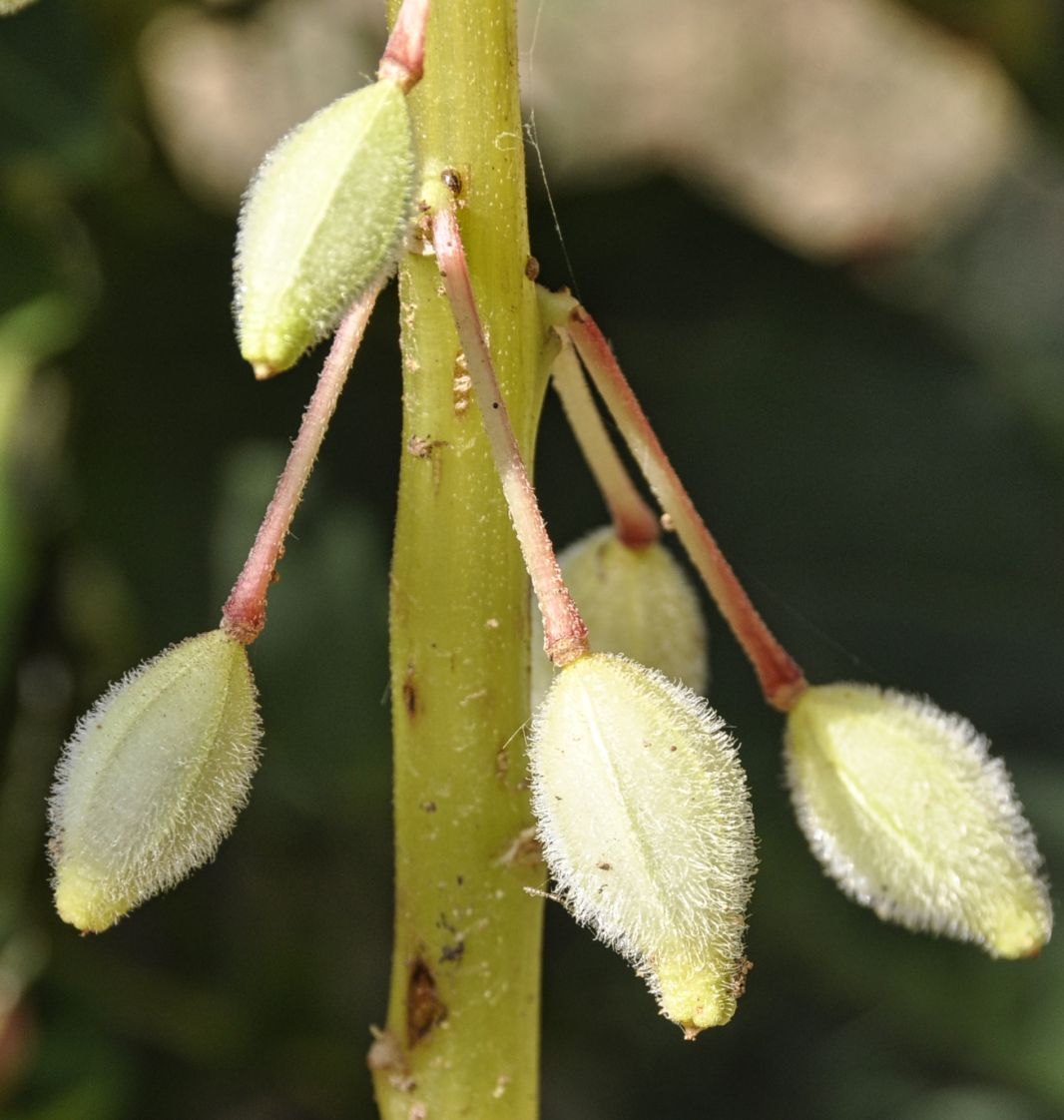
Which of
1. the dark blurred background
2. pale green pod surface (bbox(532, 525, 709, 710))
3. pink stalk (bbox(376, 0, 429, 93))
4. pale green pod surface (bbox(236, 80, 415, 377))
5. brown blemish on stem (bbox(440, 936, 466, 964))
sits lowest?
the dark blurred background

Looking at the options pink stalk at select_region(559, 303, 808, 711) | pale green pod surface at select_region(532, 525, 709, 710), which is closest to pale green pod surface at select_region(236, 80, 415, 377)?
pink stalk at select_region(559, 303, 808, 711)

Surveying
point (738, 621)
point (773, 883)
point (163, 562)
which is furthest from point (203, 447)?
point (738, 621)

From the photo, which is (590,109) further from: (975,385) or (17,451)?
(17,451)

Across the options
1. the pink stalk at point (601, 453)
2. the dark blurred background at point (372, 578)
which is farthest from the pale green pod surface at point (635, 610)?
the dark blurred background at point (372, 578)

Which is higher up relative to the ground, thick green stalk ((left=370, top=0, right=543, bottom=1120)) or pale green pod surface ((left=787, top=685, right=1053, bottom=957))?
thick green stalk ((left=370, top=0, right=543, bottom=1120))

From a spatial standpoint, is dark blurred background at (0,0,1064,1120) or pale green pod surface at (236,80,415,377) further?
dark blurred background at (0,0,1064,1120)

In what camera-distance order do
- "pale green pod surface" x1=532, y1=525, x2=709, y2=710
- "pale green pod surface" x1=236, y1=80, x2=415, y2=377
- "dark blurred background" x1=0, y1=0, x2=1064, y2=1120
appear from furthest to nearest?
"dark blurred background" x1=0, y1=0, x2=1064, y2=1120, "pale green pod surface" x1=532, y1=525, x2=709, y2=710, "pale green pod surface" x1=236, y1=80, x2=415, y2=377

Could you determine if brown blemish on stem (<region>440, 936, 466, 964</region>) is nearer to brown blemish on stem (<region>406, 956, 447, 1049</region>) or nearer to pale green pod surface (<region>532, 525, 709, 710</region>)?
brown blemish on stem (<region>406, 956, 447, 1049</region>)
